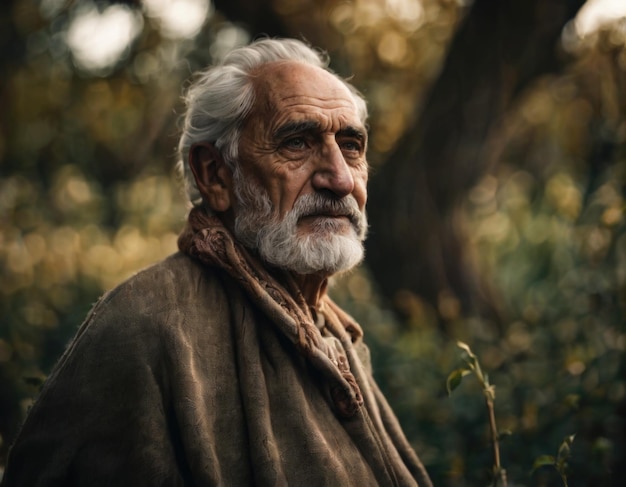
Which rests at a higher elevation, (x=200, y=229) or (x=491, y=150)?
(x=491, y=150)

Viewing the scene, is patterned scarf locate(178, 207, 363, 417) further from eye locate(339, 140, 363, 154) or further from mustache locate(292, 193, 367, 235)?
eye locate(339, 140, 363, 154)

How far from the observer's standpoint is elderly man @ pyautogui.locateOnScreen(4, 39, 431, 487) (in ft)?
6.85

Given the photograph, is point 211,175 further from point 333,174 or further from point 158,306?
point 158,306

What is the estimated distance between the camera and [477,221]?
843 cm

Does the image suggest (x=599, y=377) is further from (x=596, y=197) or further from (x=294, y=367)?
(x=294, y=367)

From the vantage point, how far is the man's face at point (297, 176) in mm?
2510

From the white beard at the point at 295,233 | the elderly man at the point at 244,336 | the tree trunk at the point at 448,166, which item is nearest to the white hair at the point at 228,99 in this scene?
the elderly man at the point at 244,336

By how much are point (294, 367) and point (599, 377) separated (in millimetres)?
2111

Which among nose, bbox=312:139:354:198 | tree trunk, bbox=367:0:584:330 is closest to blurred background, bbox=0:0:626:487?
tree trunk, bbox=367:0:584:330

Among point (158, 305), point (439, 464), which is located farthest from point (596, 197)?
point (158, 305)

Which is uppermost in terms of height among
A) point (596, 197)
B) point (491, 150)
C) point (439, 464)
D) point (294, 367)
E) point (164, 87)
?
point (164, 87)

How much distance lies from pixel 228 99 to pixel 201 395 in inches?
43.7

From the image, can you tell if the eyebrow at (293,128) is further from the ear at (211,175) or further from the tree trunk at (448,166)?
the tree trunk at (448,166)

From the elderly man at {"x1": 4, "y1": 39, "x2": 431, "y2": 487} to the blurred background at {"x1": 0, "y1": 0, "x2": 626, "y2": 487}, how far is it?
0.89 meters
